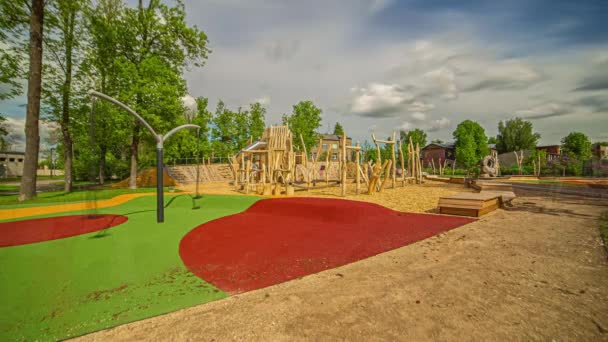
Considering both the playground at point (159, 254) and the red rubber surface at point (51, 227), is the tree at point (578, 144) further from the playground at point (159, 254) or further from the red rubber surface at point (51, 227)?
the red rubber surface at point (51, 227)

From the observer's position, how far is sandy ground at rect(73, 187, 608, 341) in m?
3.32

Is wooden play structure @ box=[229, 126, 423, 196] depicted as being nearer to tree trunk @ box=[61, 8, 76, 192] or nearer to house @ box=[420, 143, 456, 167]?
tree trunk @ box=[61, 8, 76, 192]

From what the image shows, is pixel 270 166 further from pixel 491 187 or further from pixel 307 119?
pixel 307 119

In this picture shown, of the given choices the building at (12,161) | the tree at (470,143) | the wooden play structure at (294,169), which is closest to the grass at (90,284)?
the wooden play structure at (294,169)

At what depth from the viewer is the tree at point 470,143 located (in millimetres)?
62688

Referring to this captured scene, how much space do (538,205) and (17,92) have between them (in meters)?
34.7

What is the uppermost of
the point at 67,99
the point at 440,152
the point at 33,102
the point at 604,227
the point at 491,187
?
the point at 67,99

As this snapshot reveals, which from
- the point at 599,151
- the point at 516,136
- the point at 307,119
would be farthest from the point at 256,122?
the point at 599,151

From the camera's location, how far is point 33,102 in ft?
51.7

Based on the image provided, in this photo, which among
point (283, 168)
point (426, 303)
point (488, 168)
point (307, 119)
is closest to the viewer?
point (426, 303)

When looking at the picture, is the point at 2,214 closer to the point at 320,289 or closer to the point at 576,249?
the point at 320,289

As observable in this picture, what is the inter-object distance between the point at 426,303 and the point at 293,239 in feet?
14.3

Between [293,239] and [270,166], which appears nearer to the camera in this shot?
[293,239]

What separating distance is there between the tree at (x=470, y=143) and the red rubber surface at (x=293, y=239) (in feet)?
204
